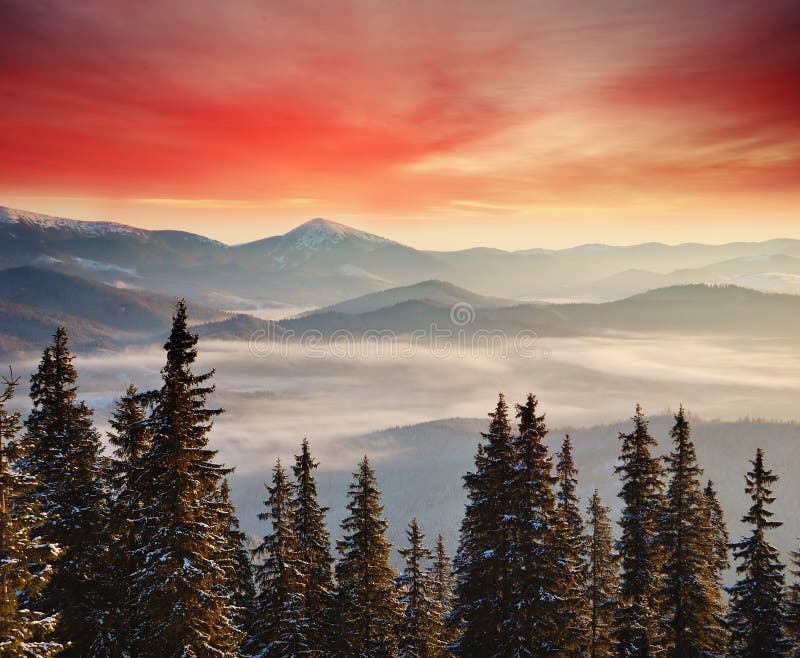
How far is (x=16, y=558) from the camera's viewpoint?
15586mm

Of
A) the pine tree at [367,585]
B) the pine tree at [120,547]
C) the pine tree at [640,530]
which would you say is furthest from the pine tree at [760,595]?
the pine tree at [120,547]

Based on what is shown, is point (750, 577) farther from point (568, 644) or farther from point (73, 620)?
point (73, 620)

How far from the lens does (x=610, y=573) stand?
34.2m

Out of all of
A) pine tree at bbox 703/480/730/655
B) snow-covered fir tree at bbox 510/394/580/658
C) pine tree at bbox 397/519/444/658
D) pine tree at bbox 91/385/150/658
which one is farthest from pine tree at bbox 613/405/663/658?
pine tree at bbox 91/385/150/658

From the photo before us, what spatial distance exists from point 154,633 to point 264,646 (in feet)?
31.3

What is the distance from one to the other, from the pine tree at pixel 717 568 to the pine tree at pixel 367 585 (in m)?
15.9

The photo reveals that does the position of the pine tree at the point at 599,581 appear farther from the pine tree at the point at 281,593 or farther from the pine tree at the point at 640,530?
the pine tree at the point at 281,593

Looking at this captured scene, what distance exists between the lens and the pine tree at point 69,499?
22.5 metres

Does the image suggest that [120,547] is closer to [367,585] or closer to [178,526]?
[178,526]

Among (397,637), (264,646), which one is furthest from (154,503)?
(397,637)

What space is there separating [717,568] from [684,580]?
13041 millimetres

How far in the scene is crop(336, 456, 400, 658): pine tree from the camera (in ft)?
93.4

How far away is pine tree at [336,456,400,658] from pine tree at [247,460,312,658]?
2324mm

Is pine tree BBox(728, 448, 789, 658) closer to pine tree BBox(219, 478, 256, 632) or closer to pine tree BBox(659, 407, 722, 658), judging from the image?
pine tree BBox(659, 407, 722, 658)
